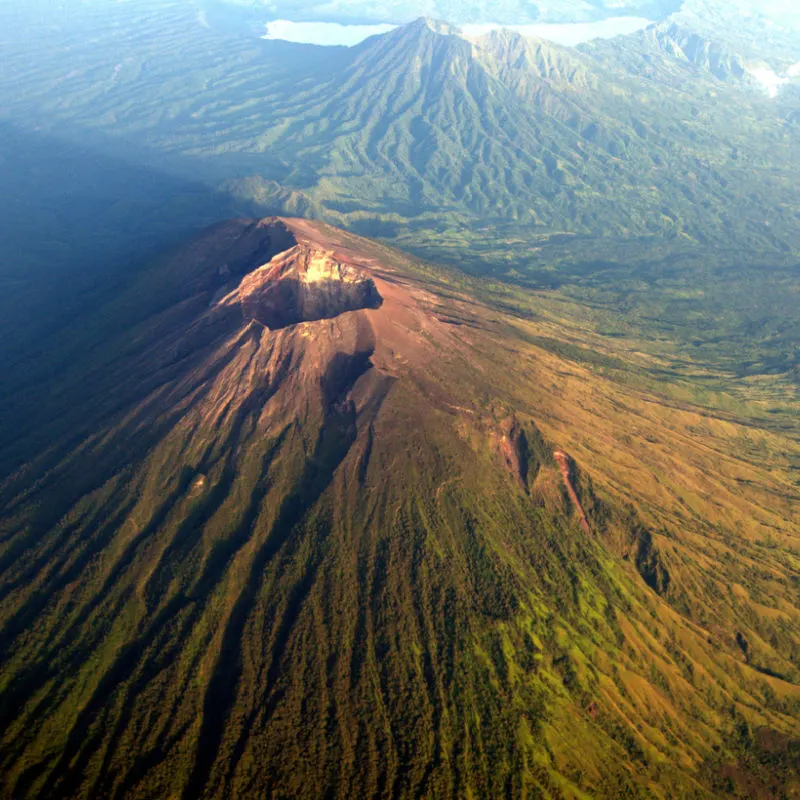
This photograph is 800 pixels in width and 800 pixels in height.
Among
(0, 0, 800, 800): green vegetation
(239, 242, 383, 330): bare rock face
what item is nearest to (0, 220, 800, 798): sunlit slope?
(0, 0, 800, 800): green vegetation

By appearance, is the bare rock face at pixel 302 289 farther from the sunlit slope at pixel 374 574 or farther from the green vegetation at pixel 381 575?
the green vegetation at pixel 381 575

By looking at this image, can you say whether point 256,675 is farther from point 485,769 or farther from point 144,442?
point 144,442

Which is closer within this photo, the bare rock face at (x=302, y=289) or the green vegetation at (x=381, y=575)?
the green vegetation at (x=381, y=575)

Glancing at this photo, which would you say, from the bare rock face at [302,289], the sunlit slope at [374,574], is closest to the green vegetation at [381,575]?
the sunlit slope at [374,574]

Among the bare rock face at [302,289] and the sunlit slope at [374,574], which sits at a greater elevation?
the bare rock face at [302,289]

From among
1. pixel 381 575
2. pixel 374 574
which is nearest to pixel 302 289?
pixel 374 574

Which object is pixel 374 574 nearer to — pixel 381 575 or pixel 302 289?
pixel 381 575
